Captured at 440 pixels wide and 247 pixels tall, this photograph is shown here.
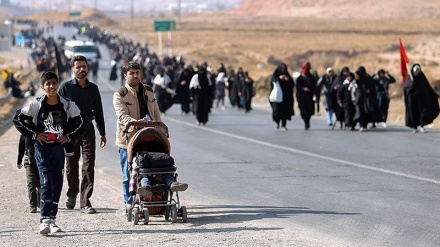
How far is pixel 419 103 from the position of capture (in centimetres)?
2453

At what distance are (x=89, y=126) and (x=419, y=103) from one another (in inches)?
568

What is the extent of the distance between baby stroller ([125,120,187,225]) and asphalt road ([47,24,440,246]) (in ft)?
2.02

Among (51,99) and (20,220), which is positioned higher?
(51,99)

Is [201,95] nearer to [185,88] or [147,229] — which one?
[185,88]

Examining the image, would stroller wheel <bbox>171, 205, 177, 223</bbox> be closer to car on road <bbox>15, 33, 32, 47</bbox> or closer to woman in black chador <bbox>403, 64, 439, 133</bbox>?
woman in black chador <bbox>403, 64, 439, 133</bbox>

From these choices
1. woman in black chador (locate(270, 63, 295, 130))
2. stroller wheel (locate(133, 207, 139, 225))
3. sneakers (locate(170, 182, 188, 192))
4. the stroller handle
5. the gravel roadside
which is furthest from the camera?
woman in black chador (locate(270, 63, 295, 130))

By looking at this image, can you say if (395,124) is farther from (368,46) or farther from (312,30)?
(312,30)

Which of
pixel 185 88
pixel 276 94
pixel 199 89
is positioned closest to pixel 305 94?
Result: pixel 276 94

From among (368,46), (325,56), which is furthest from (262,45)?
(325,56)

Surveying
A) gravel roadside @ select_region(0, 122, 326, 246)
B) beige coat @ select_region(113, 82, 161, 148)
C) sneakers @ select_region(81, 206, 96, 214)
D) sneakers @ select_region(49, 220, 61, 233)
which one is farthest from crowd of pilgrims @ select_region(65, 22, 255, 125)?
sneakers @ select_region(49, 220, 61, 233)

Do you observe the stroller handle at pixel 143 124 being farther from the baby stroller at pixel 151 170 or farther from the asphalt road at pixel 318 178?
the asphalt road at pixel 318 178

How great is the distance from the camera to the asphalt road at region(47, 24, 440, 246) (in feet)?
34.7

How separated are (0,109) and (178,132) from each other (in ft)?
40.9

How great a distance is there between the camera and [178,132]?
2577cm
